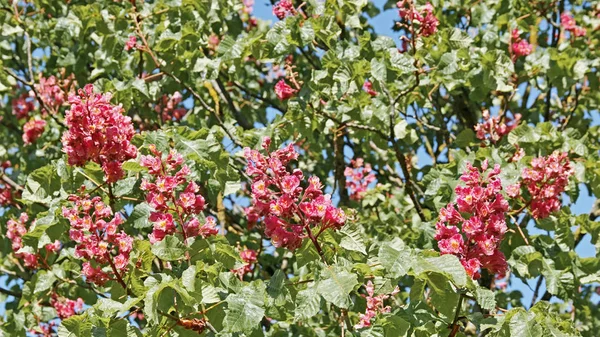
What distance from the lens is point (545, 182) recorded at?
3.32m

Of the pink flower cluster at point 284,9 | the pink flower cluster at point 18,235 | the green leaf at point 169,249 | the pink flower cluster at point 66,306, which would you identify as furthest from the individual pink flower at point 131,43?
the green leaf at point 169,249

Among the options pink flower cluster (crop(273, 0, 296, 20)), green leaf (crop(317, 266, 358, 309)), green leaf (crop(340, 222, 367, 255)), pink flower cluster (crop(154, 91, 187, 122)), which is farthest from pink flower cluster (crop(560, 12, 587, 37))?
green leaf (crop(317, 266, 358, 309))

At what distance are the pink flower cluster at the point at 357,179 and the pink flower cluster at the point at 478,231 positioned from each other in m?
2.21

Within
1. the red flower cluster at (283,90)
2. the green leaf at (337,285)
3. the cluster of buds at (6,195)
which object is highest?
the red flower cluster at (283,90)

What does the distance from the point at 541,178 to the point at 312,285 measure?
56.8 inches

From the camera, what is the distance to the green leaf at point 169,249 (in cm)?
245

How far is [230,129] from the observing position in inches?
160

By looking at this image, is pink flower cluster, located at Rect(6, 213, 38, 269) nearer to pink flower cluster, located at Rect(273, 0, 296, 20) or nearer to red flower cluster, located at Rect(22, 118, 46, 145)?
red flower cluster, located at Rect(22, 118, 46, 145)

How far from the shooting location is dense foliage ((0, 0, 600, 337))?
2396 millimetres

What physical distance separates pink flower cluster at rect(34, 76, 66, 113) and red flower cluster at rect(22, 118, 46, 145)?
218 millimetres

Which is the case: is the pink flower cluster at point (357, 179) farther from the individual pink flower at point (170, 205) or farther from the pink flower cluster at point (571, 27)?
the individual pink flower at point (170, 205)

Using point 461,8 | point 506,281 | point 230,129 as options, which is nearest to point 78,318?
point 230,129

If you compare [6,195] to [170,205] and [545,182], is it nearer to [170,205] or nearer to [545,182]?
[170,205]

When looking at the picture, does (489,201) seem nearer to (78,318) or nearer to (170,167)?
(170,167)
